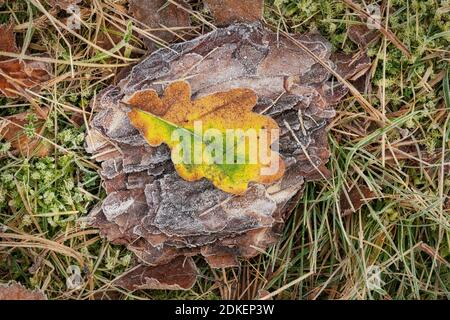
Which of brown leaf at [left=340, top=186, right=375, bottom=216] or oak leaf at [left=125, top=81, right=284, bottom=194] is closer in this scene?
oak leaf at [left=125, top=81, right=284, bottom=194]

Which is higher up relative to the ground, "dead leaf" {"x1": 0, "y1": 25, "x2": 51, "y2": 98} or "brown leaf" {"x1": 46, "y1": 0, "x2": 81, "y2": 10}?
"brown leaf" {"x1": 46, "y1": 0, "x2": 81, "y2": 10}

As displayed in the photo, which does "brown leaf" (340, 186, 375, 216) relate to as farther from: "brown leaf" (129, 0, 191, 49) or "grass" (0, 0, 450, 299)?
"brown leaf" (129, 0, 191, 49)

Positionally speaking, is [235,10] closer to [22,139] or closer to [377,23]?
[377,23]

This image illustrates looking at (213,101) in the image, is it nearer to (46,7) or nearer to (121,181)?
(121,181)

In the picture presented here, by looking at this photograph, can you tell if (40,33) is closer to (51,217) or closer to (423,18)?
(51,217)

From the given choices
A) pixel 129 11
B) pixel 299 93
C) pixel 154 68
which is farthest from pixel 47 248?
pixel 299 93

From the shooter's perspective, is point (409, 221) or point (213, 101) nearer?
point (213, 101)

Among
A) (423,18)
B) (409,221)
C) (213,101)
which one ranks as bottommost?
(409,221)

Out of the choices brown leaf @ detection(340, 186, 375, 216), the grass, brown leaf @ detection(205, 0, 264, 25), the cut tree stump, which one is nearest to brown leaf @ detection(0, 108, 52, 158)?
the grass

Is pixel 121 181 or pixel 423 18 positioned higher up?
pixel 423 18
